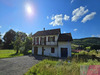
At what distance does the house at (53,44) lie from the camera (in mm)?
14734

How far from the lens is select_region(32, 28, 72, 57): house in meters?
14.7

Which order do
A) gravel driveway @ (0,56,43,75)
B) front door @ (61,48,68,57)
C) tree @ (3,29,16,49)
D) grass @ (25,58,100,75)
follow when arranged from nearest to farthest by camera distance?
1. grass @ (25,58,100,75)
2. gravel driveway @ (0,56,43,75)
3. front door @ (61,48,68,57)
4. tree @ (3,29,16,49)

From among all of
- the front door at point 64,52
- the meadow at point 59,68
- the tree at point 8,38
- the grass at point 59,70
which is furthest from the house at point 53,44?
the tree at point 8,38

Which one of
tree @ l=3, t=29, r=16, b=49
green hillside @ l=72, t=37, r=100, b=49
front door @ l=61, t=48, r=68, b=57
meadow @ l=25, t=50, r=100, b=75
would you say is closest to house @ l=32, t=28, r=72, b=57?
front door @ l=61, t=48, r=68, b=57

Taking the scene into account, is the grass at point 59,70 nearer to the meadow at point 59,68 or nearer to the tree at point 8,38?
the meadow at point 59,68

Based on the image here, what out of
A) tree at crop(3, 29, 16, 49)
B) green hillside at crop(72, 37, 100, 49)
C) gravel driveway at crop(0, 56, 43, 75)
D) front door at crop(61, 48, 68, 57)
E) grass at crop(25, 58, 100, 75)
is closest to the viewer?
grass at crop(25, 58, 100, 75)

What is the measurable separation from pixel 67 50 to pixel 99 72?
1257cm

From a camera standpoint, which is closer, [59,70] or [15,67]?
[59,70]

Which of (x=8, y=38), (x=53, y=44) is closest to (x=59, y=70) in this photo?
(x=53, y=44)

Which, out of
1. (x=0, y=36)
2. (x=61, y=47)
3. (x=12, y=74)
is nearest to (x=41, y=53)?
(x=61, y=47)

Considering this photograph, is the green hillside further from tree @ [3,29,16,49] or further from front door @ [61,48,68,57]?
tree @ [3,29,16,49]

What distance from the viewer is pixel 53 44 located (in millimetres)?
15789

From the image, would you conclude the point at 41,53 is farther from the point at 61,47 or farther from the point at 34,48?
the point at 61,47

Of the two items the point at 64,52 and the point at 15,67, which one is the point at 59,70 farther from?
the point at 64,52
